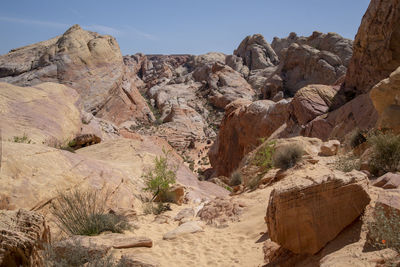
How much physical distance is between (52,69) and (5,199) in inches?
1002

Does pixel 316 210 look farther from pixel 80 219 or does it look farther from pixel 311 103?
pixel 311 103

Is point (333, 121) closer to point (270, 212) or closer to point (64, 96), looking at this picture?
point (270, 212)

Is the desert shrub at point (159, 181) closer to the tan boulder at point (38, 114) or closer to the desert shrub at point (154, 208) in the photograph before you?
the desert shrub at point (154, 208)

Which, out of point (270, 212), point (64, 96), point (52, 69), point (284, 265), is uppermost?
point (52, 69)

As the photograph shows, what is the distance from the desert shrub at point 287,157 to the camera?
9.31 meters

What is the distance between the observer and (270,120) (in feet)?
65.7

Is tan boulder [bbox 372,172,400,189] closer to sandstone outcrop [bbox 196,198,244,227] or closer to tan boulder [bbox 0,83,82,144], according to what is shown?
sandstone outcrop [bbox 196,198,244,227]

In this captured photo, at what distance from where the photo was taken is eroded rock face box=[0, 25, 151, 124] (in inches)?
1104

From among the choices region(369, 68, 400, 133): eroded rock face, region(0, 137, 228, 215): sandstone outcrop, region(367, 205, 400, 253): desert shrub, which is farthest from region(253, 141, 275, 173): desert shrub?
region(367, 205, 400, 253): desert shrub

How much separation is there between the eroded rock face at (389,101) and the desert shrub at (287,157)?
2.31m

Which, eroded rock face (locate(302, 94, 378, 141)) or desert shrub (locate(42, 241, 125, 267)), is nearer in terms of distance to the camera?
desert shrub (locate(42, 241, 125, 267))

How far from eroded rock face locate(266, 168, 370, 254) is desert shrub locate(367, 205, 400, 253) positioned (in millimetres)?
511

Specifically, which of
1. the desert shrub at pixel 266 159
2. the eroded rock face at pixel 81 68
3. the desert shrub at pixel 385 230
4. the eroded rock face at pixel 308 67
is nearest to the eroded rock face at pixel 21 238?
the desert shrub at pixel 385 230

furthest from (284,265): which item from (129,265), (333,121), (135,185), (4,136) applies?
(333,121)
